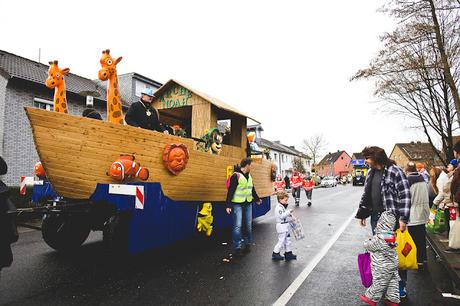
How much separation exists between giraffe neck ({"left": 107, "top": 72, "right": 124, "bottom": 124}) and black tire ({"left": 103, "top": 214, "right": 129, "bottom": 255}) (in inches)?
63.9

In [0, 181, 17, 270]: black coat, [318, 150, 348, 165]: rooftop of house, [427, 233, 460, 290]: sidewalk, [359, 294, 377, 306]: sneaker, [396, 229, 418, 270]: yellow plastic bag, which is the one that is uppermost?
[318, 150, 348, 165]: rooftop of house

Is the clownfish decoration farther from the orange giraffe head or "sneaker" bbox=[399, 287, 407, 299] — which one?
"sneaker" bbox=[399, 287, 407, 299]

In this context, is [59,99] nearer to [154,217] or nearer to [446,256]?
[154,217]

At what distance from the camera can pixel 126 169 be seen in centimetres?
448

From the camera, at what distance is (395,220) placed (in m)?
3.39

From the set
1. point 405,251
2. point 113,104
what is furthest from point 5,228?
point 405,251

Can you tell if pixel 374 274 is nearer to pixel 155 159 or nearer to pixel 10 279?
pixel 155 159

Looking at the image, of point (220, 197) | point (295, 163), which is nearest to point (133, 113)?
point (220, 197)

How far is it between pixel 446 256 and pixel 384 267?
2.82m

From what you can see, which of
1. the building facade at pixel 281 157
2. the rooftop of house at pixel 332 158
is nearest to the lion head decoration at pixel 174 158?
the building facade at pixel 281 157

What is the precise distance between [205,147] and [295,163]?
148 feet

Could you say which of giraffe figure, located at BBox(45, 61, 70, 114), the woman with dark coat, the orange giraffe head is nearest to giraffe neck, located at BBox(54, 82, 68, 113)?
giraffe figure, located at BBox(45, 61, 70, 114)

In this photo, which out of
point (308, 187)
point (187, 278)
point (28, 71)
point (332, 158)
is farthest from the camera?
point (332, 158)

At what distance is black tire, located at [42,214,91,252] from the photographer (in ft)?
17.4
